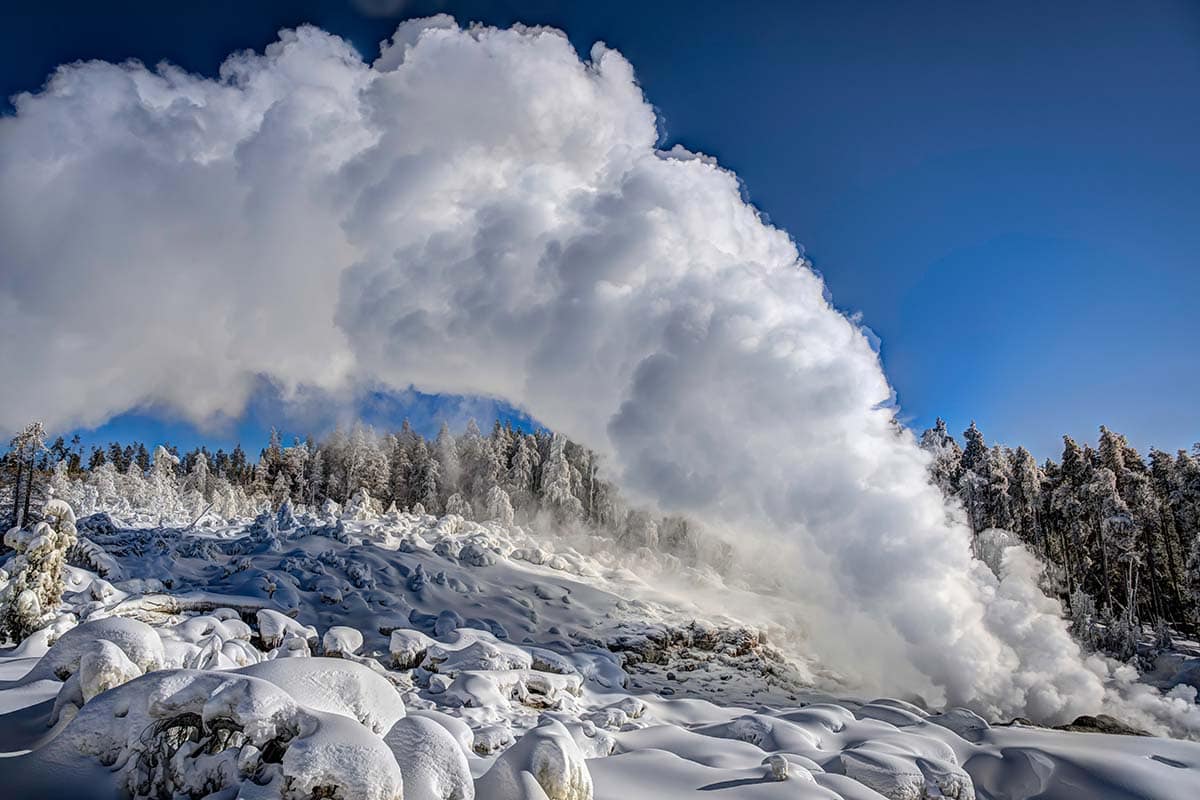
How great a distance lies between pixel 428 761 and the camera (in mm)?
Result: 5328

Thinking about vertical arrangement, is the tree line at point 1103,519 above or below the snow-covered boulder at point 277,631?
above

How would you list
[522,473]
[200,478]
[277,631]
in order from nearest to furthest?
[277,631]
[522,473]
[200,478]

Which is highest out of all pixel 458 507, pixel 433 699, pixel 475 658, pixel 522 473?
pixel 522 473

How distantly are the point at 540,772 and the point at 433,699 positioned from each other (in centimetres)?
838

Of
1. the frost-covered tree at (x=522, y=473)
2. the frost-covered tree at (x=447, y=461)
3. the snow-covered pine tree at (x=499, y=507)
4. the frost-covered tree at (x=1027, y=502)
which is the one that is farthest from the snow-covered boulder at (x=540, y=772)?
the frost-covered tree at (x=447, y=461)

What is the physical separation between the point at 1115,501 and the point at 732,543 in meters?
21.7

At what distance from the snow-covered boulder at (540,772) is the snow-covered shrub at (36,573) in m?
13.6

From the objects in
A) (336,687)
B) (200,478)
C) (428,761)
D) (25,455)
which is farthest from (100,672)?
(200,478)

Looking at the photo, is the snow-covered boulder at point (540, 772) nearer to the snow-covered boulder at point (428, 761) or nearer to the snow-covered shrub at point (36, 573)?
the snow-covered boulder at point (428, 761)

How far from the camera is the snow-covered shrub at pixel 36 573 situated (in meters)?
14.3

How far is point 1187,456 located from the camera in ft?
126

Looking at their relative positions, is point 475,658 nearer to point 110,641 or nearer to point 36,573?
point 36,573

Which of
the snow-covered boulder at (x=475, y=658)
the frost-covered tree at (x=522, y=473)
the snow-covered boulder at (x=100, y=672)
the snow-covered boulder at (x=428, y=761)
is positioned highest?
the frost-covered tree at (x=522, y=473)

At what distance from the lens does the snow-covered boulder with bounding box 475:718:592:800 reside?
6031 mm
